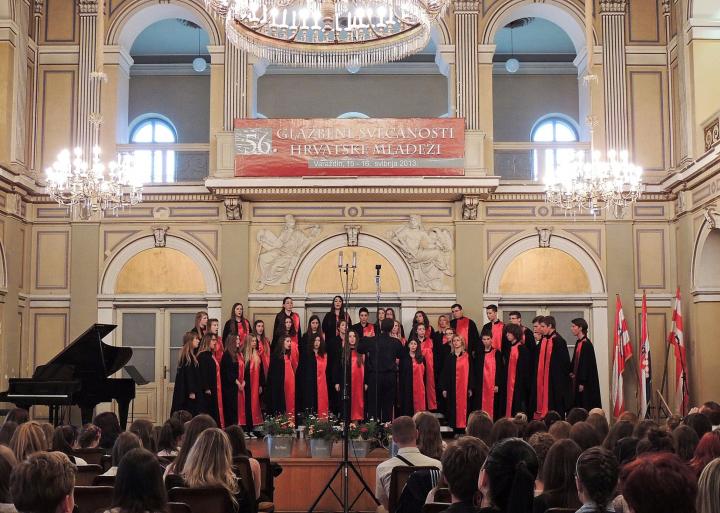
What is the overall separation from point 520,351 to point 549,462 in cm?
912

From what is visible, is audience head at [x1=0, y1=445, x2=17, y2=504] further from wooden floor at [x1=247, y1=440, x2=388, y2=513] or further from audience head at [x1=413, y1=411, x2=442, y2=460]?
wooden floor at [x1=247, y1=440, x2=388, y2=513]

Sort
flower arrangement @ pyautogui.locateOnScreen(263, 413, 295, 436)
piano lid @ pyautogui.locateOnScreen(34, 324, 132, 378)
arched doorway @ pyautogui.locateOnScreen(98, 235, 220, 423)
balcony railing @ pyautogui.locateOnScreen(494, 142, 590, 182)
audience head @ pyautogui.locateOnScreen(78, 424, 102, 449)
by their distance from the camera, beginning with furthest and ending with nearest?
1. balcony railing @ pyautogui.locateOnScreen(494, 142, 590, 182)
2. arched doorway @ pyautogui.locateOnScreen(98, 235, 220, 423)
3. piano lid @ pyautogui.locateOnScreen(34, 324, 132, 378)
4. flower arrangement @ pyautogui.locateOnScreen(263, 413, 295, 436)
5. audience head @ pyautogui.locateOnScreen(78, 424, 102, 449)

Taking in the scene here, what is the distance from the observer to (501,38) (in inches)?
810

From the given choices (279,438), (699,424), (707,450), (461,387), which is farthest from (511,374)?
(707,450)

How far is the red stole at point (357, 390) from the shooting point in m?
13.9

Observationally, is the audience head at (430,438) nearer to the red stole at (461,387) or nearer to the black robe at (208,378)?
the red stole at (461,387)

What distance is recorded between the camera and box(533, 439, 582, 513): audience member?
466 centimetres

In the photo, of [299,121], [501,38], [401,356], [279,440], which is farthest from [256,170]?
[501,38]

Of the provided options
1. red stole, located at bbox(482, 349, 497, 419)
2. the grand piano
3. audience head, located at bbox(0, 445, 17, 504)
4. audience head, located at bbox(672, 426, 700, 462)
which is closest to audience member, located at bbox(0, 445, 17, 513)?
audience head, located at bbox(0, 445, 17, 504)

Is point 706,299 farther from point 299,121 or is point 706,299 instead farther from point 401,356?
point 299,121

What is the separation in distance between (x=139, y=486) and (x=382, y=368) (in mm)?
9617

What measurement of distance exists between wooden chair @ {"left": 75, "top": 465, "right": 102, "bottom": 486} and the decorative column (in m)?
11.1

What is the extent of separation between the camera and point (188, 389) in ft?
44.2

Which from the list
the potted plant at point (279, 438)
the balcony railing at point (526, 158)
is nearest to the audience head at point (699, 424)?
the potted plant at point (279, 438)
